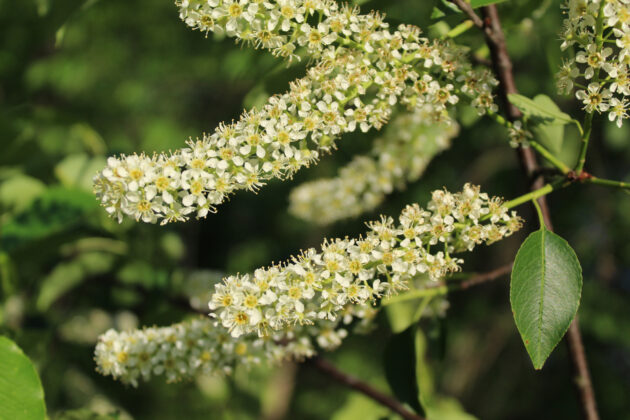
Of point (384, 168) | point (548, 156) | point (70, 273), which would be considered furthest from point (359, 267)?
point (70, 273)

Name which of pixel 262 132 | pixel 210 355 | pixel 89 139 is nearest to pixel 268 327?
pixel 210 355

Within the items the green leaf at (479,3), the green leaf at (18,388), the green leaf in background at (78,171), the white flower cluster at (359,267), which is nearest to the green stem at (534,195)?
the white flower cluster at (359,267)

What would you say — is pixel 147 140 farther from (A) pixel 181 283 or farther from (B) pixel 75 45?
(A) pixel 181 283

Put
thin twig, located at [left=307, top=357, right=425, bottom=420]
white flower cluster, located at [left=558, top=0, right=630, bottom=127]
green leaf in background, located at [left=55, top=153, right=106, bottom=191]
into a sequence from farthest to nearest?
green leaf in background, located at [left=55, top=153, right=106, bottom=191] < thin twig, located at [left=307, top=357, right=425, bottom=420] < white flower cluster, located at [left=558, top=0, right=630, bottom=127]

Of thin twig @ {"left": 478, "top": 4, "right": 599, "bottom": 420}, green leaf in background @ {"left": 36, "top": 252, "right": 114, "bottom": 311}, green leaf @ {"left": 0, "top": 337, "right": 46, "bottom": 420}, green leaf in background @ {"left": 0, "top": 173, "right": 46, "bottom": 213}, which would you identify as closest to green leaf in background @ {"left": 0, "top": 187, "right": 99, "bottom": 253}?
green leaf in background @ {"left": 0, "top": 173, "right": 46, "bottom": 213}

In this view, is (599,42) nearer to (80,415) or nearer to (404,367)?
(404,367)

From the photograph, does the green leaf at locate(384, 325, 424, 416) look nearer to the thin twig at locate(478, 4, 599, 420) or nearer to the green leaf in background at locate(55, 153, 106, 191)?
the thin twig at locate(478, 4, 599, 420)

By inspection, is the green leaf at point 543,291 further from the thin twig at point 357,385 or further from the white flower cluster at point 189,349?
the thin twig at point 357,385
